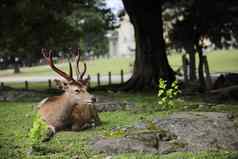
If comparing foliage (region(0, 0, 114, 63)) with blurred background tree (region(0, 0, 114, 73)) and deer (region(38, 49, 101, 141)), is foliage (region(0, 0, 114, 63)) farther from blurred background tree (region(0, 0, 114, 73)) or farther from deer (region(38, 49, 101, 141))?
deer (region(38, 49, 101, 141))

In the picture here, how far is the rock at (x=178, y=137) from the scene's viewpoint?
20.9 feet

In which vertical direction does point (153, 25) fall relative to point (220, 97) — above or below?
above

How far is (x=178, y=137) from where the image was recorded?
684 centimetres

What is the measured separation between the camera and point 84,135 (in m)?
7.58

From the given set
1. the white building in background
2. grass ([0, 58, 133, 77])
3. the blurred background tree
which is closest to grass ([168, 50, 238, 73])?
grass ([0, 58, 133, 77])

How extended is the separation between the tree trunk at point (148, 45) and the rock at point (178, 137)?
34.3 feet

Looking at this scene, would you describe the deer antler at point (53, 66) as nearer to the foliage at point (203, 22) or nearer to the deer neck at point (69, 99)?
the deer neck at point (69, 99)

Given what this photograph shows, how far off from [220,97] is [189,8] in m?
11.1

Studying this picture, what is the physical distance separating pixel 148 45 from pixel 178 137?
11728mm

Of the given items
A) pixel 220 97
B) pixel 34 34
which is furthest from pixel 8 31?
pixel 220 97

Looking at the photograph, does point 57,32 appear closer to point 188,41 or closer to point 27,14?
point 27,14

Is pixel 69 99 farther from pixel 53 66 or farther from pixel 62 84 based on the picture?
pixel 53 66

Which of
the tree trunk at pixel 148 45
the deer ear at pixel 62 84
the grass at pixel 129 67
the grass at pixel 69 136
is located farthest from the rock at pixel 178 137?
the grass at pixel 129 67

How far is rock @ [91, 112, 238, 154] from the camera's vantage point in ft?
20.9
